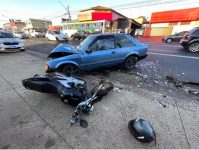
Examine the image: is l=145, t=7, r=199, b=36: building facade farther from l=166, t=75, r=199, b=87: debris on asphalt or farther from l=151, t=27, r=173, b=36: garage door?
l=166, t=75, r=199, b=87: debris on asphalt

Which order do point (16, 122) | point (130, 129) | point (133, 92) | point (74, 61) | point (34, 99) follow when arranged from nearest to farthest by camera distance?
point (130, 129) → point (16, 122) → point (34, 99) → point (133, 92) → point (74, 61)

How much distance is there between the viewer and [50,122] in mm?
2588

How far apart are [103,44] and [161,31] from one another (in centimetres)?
2825

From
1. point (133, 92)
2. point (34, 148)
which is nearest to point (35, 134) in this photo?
point (34, 148)

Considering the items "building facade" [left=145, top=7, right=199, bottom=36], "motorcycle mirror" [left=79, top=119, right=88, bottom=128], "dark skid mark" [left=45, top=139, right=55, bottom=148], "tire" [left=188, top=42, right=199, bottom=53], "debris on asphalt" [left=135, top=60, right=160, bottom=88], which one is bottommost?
"dark skid mark" [left=45, top=139, right=55, bottom=148]

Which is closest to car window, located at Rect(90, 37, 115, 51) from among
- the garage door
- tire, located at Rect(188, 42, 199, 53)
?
tire, located at Rect(188, 42, 199, 53)

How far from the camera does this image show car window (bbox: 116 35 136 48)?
197 inches

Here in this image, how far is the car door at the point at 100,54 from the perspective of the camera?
4582mm

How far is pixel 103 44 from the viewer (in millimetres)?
4777

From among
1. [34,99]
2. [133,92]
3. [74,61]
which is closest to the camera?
[34,99]

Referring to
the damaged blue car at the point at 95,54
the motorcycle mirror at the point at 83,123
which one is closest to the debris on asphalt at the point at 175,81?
the damaged blue car at the point at 95,54

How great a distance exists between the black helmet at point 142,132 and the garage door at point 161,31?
99.2ft

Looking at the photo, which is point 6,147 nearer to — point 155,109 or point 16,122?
point 16,122

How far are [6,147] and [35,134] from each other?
0.43 metres
